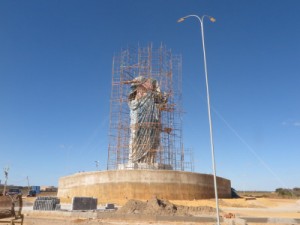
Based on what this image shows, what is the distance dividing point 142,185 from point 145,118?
12.4m

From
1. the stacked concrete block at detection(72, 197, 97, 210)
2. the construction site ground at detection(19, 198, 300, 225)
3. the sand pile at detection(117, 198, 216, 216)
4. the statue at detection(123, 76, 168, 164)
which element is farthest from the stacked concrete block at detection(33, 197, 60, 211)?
the statue at detection(123, 76, 168, 164)

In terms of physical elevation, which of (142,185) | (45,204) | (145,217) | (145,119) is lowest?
(145,217)

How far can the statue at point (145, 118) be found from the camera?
44188 millimetres

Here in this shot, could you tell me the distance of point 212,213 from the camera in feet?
79.6

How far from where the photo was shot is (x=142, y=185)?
3647 cm

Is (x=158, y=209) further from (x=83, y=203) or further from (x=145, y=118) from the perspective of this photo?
(x=145, y=118)

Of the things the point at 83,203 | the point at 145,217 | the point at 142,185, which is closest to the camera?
the point at 145,217

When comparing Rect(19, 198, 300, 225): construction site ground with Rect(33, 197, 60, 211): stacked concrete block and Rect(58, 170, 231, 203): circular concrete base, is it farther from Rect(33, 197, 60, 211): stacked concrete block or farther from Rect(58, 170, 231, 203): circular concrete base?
Rect(58, 170, 231, 203): circular concrete base

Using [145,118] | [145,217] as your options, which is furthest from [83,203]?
[145,118]

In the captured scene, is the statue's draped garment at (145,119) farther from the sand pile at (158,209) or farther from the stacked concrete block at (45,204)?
the sand pile at (158,209)

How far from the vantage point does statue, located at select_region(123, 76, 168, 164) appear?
145 ft

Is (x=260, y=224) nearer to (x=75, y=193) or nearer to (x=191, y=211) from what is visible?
(x=191, y=211)

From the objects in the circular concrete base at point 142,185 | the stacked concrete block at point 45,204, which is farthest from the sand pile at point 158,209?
the circular concrete base at point 142,185

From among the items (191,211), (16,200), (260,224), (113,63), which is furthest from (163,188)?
(16,200)
